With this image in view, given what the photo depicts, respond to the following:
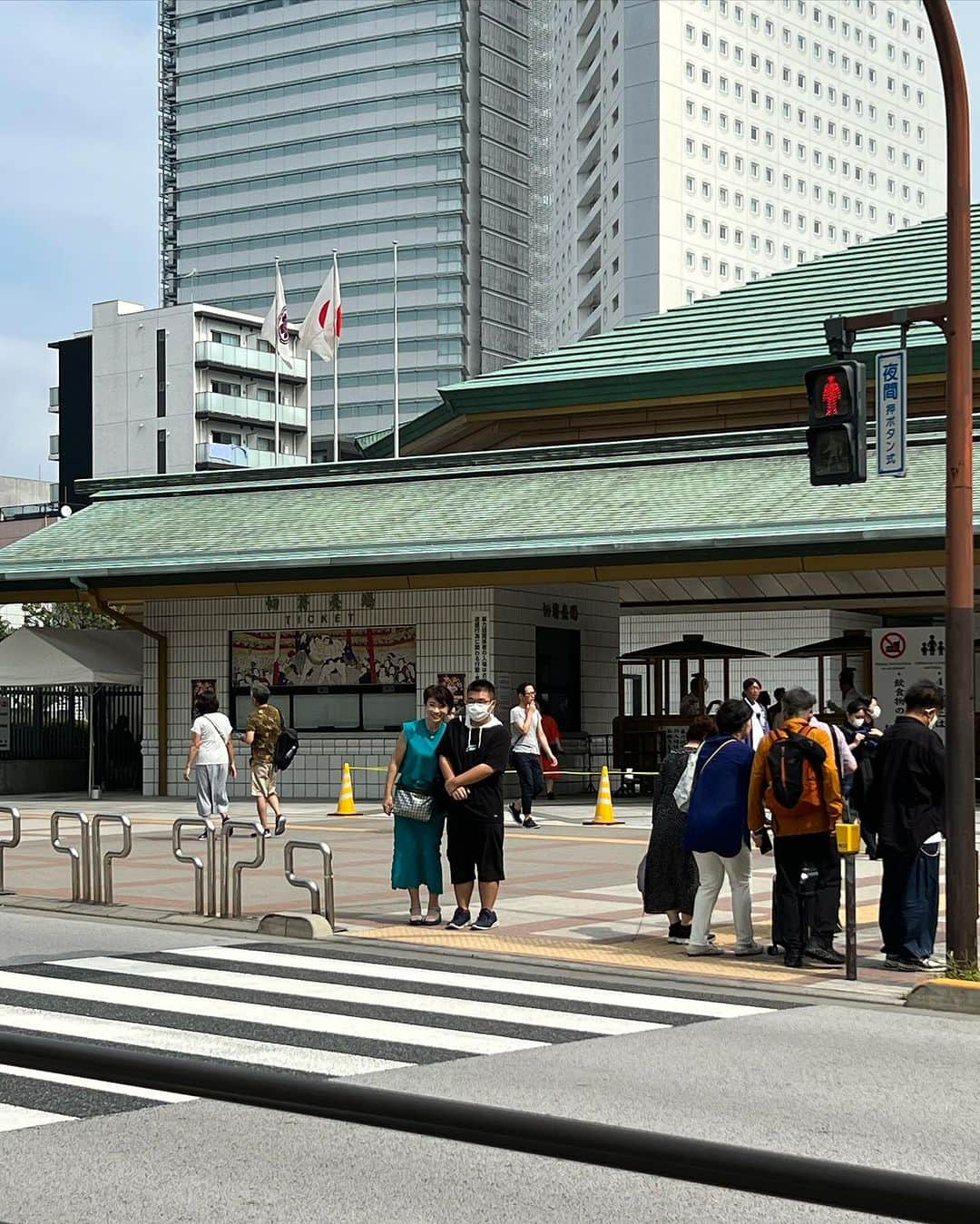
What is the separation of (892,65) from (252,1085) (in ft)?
462

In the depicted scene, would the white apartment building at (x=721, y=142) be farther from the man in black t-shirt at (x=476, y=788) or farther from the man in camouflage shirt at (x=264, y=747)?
the man in black t-shirt at (x=476, y=788)

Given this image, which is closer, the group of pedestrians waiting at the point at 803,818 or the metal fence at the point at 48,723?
the group of pedestrians waiting at the point at 803,818

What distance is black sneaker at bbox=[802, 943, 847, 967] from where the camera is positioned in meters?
11.8

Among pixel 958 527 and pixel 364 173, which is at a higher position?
pixel 364 173

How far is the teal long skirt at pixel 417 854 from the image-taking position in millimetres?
13414

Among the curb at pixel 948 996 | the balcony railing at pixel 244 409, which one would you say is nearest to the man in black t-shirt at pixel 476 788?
the curb at pixel 948 996

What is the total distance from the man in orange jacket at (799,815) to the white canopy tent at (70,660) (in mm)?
20498

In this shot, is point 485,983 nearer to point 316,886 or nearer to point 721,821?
point 721,821

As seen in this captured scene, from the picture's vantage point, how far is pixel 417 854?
44.2 ft

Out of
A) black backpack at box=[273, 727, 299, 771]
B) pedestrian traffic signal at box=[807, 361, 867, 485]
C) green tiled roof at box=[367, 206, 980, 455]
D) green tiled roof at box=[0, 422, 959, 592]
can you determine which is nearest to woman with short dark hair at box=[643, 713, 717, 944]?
pedestrian traffic signal at box=[807, 361, 867, 485]

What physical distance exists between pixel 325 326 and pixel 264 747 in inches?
879

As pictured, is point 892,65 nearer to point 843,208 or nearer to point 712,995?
point 843,208

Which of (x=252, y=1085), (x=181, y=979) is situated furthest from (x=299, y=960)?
(x=252, y=1085)

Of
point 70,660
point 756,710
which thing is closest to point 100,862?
point 756,710
